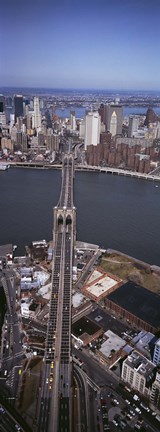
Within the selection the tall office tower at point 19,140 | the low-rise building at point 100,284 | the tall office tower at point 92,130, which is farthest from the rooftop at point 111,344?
the tall office tower at point 19,140

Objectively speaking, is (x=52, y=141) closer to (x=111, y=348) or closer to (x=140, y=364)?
(x=111, y=348)

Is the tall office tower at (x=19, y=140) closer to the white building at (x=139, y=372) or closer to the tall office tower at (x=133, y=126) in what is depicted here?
the tall office tower at (x=133, y=126)

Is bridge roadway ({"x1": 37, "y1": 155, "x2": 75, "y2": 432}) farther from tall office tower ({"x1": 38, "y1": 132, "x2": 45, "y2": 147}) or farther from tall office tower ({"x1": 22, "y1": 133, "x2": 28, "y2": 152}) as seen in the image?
tall office tower ({"x1": 38, "y1": 132, "x2": 45, "y2": 147})

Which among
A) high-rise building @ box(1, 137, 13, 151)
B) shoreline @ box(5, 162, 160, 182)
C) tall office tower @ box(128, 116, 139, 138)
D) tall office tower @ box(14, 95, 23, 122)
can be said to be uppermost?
tall office tower @ box(14, 95, 23, 122)

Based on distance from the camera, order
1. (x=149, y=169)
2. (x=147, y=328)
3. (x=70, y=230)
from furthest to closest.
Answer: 1. (x=149, y=169)
2. (x=70, y=230)
3. (x=147, y=328)

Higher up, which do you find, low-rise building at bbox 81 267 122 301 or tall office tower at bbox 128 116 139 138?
tall office tower at bbox 128 116 139 138

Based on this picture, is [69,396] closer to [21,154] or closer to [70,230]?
[70,230]

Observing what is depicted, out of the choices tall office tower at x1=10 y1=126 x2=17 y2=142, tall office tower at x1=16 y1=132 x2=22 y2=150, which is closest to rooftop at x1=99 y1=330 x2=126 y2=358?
tall office tower at x1=16 y1=132 x2=22 y2=150

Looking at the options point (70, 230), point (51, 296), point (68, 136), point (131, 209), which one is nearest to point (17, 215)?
point (70, 230)
